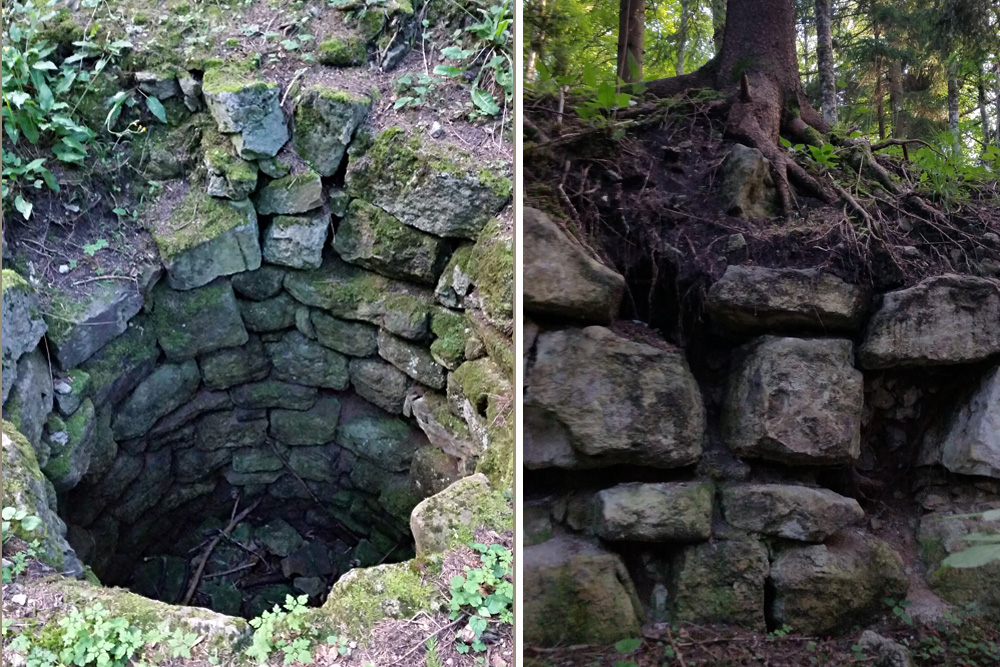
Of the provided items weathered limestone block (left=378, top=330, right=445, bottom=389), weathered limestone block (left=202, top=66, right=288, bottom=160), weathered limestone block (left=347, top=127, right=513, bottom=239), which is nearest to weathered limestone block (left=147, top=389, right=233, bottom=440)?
Result: weathered limestone block (left=378, top=330, right=445, bottom=389)

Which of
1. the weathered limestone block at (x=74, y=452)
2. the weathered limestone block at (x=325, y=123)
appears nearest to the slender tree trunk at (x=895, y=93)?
the weathered limestone block at (x=325, y=123)

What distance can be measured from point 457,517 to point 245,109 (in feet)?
6.46

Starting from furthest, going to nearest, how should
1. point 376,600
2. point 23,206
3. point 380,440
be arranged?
point 380,440, point 23,206, point 376,600

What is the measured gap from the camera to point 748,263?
2.33ft

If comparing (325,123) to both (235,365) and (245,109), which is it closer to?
(245,109)

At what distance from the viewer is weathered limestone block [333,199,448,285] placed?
2820 millimetres

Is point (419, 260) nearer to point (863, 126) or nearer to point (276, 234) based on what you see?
point (276, 234)

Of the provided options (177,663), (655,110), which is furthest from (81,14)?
(655,110)

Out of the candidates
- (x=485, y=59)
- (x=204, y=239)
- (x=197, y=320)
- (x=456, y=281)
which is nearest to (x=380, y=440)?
(x=197, y=320)

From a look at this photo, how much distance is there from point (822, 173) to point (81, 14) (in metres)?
2.67

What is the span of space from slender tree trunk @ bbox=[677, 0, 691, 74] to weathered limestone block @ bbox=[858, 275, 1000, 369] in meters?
0.36

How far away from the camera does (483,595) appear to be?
1.78 metres

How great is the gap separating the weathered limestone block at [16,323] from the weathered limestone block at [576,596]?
221cm

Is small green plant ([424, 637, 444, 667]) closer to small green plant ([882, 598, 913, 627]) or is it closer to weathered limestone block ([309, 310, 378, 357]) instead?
small green plant ([882, 598, 913, 627])
